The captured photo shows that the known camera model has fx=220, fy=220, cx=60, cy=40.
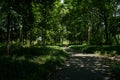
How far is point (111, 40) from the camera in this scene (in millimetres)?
46750

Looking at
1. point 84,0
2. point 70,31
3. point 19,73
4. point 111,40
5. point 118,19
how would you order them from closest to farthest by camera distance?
point 19,73 → point 84,0 → point 118,19 → point 111,40 → point 70,31

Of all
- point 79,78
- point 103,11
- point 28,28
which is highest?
point 103,11

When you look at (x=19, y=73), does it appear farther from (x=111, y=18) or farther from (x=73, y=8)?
(x=111, y=18)

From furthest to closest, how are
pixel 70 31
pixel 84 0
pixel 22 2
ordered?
pixel 70 31
pixel 84 0
pixel 22 2

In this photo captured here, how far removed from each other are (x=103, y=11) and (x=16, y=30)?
17.1 m

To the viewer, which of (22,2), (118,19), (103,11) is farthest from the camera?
(118,19)

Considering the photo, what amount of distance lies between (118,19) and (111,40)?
6793 millimetres

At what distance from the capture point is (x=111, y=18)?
139 ft

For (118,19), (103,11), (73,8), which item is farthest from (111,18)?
(73,8)

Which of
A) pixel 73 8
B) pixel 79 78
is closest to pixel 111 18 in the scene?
pixel 73 8

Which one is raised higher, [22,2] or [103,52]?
[22,2]

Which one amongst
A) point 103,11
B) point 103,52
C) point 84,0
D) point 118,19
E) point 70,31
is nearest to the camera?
point 103,52

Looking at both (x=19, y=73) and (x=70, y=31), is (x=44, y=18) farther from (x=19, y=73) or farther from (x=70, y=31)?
(x=70, y=31)

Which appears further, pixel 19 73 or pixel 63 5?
pixel 63 5
